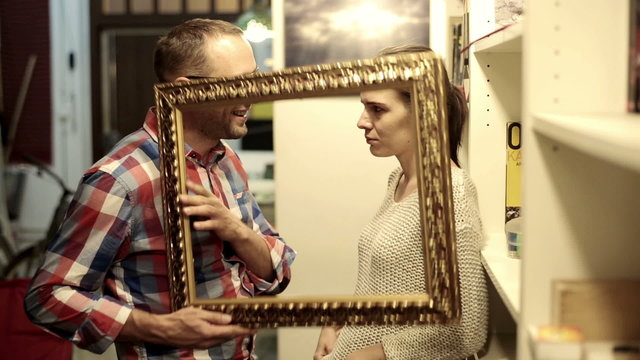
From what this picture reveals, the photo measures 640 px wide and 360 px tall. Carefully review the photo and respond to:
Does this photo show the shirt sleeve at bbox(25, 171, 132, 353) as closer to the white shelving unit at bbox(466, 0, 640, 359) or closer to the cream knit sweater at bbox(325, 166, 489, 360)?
the cream knit sweater at bbox(325, 166, 489, 360)

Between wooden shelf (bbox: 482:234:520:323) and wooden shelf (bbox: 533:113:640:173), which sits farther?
wooden shelf (bbox: 482:234:520:323)

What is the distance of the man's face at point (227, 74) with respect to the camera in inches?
56.1

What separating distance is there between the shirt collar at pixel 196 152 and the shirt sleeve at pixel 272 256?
0.13 m

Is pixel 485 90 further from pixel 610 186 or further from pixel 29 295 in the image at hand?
pixel 29 295

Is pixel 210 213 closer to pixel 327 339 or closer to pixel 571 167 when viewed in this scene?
pixel 327 339

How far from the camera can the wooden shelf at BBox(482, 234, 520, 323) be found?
1222 millimetres

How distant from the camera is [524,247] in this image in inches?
40.8

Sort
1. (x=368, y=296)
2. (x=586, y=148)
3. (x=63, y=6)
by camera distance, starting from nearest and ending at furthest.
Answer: (x=586, y=148) < (x=368, y=296) < (x=63, y=6)

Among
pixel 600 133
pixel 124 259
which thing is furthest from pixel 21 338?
pixel 600 133

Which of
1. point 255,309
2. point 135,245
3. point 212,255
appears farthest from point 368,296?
point 135,245

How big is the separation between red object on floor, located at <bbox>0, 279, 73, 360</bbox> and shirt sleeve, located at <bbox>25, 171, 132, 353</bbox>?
106 centimetres

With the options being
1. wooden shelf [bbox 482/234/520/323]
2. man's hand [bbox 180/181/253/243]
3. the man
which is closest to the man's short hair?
the man

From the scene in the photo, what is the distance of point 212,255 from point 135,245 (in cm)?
15

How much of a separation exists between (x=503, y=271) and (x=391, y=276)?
0.70ft
